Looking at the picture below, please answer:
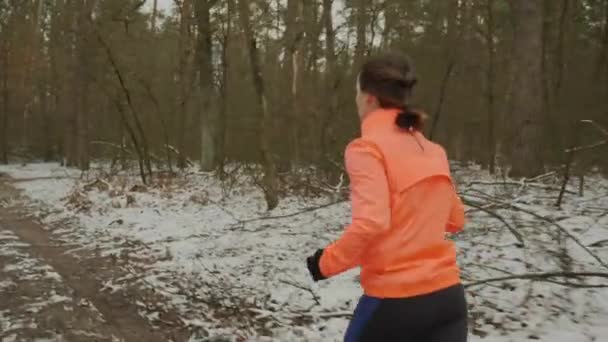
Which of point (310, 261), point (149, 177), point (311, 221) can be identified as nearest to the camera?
point (310, 261)

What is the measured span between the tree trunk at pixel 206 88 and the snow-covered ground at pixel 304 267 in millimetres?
7613

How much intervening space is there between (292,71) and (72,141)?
1636 centimetres

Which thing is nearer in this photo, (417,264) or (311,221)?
(417,264)

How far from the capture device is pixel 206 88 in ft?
63.7

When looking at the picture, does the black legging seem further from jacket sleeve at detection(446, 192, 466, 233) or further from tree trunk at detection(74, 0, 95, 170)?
tree trunk at detection(74, 0, 95, 170)

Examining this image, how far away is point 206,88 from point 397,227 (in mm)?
17718

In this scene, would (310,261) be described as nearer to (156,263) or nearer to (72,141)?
(156,263)

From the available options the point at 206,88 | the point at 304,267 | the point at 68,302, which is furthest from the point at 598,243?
the point at 206,88

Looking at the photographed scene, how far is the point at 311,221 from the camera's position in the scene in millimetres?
9992

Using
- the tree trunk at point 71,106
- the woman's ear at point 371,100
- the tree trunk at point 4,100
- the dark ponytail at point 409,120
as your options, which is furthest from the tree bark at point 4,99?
→ the dark ponytail at point 409,120

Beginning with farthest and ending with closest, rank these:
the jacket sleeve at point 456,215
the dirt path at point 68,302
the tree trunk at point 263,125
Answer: the tree trunk at point 263,125 < the dirt path at point 68,302 < the jacket sleeve at point 456,215

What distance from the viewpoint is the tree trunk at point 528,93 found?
11062 millimetres

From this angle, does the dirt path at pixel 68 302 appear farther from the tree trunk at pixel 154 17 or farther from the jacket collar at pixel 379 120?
the tree trunk at pixel 154 17

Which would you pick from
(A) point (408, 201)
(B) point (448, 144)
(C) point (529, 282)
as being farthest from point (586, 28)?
(A) point (408, 201)
